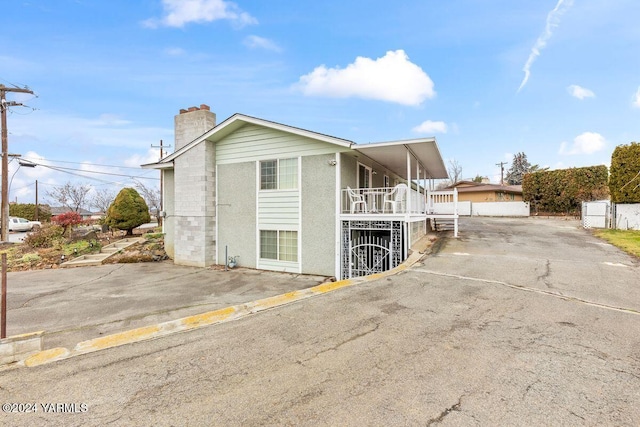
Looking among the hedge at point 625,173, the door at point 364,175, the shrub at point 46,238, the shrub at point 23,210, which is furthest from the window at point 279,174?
the shrub at point 23,210

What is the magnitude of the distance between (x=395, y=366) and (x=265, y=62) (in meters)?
14.6

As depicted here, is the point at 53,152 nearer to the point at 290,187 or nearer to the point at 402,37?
the point at 290,187

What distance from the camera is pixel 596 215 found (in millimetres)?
15398

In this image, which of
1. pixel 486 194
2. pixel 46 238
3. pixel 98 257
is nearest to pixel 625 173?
pixel 486 194

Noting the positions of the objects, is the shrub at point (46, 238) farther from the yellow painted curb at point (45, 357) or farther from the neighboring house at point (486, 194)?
the neighboring house at point (486, 194)

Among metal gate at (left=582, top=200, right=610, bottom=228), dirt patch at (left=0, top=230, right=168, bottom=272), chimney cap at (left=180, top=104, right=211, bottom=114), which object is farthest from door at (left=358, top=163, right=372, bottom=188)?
metal gate at (left=582, top=200, right=610, bottom=228)

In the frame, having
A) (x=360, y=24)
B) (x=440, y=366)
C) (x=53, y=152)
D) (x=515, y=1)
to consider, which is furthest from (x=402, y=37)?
(x=53, y=152)

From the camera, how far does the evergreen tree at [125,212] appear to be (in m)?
17.3

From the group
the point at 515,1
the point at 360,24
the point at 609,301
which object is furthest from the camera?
the point at 360,24

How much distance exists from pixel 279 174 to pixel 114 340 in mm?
7688

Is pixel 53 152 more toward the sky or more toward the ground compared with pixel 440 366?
more toward the sky

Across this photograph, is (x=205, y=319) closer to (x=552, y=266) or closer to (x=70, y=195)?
(x=552, y=266)

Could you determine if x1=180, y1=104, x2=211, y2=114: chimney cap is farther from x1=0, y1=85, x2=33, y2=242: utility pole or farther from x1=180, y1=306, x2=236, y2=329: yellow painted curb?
x1=0, y1=85, x2=33, y2=242: utility pole

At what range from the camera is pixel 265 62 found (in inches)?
553
